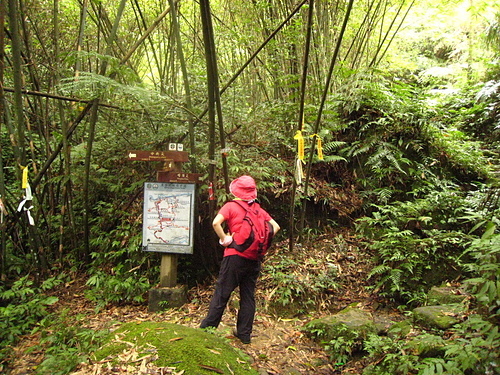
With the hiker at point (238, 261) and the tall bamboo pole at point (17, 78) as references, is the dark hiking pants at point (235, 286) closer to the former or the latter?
the hiker at point (238, 261)

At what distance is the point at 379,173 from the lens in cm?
544

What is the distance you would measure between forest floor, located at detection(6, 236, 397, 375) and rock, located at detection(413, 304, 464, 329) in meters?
0.66

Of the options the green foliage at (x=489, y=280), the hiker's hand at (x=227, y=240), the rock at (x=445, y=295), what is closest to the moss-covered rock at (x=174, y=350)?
the hiker's hand at (x=227, y=240)

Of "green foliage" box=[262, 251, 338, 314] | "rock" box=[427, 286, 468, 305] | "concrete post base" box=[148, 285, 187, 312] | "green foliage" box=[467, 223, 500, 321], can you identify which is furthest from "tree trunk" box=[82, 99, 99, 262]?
"rock" box=[427, 286, 468, 305]

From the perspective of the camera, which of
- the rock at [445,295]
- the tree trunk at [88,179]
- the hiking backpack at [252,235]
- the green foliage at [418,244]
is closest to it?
the hiking backpack at [252,235]

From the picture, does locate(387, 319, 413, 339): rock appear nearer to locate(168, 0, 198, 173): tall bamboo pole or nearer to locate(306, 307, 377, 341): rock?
locate(306, 307, 377, 341): rock

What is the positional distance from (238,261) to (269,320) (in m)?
1.23

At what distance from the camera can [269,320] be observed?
409 cm

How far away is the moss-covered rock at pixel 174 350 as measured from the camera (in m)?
2.16

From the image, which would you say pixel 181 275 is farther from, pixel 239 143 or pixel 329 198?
pixel 329 198

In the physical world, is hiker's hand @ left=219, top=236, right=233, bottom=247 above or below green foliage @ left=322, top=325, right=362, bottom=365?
above

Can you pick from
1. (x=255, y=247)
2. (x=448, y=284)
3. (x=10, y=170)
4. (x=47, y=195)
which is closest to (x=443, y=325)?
(x=448, y=284)

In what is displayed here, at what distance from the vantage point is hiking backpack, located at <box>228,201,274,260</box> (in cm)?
326

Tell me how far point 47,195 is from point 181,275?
242cm
